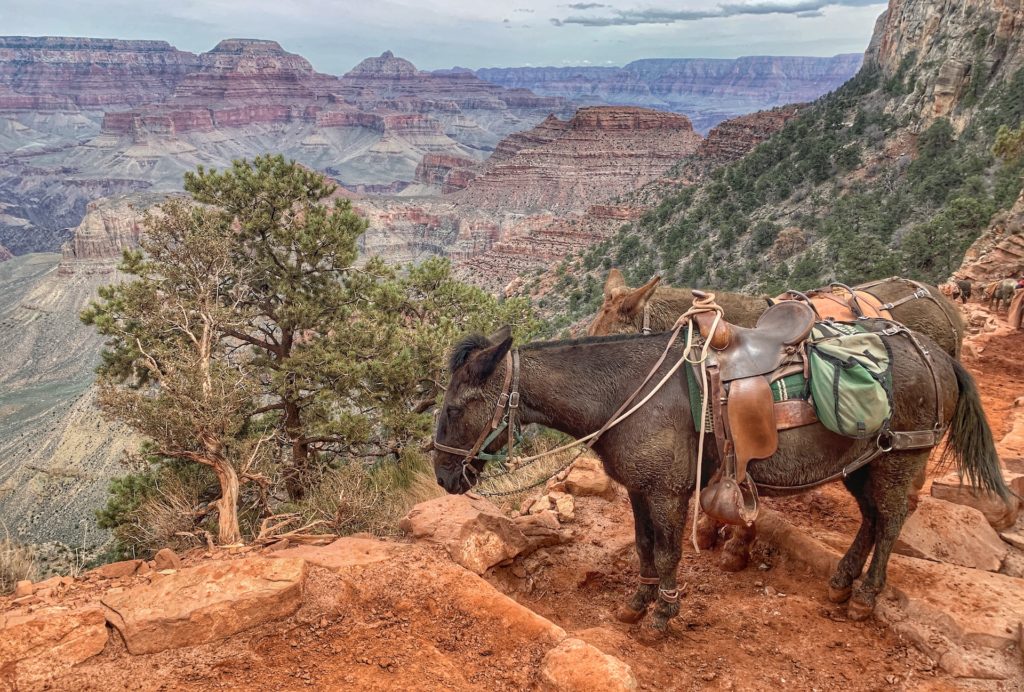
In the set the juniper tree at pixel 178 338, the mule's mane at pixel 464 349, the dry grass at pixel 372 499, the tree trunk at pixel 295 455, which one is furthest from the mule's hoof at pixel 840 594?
the tree trunk at pixel 295 455

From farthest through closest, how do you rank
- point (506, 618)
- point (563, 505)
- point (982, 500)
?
1. point (563, 505)
2. point (982, 500)
3. point (506, 618)

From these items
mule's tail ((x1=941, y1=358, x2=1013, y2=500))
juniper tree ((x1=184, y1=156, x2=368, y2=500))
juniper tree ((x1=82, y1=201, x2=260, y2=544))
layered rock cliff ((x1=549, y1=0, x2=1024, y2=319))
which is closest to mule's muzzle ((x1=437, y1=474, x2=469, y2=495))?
mule's tail ((x1=941, y1=358, x2=1013, y2=500))

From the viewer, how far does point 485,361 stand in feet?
12.6

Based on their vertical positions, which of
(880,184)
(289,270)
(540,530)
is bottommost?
(540,530)

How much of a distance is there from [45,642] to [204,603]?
0.76 m

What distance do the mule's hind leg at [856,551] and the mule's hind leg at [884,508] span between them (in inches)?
2.7

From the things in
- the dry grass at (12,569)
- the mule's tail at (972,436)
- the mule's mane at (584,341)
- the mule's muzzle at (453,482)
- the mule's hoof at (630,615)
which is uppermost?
the mule's mane at (584,341)

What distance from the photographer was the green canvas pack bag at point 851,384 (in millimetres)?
3676

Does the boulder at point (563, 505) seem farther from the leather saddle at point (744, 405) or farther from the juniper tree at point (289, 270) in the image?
the juniper tree at point (289, 270)

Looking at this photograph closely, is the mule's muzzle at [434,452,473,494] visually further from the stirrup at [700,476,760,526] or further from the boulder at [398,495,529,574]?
the stirrup at [700,476,760,526]

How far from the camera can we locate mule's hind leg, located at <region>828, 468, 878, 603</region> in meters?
4.27

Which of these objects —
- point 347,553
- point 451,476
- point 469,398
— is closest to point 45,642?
point 347,553

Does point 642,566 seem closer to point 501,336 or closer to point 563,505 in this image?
point 563,505

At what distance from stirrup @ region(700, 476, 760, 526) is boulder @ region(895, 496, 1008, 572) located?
6.95ft
